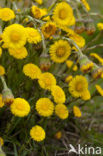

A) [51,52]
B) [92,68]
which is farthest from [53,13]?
[92,68]

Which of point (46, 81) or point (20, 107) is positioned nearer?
point (20, 107)

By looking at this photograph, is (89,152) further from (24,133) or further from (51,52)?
(51,52)

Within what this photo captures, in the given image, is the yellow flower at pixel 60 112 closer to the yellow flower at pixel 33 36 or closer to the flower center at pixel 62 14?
the yellow flower at pixel 33 36

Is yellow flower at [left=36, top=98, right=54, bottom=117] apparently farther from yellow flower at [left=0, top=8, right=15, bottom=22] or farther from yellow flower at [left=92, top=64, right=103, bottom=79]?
yellow flower at [left=0, top=8, right=15, bottom=22]

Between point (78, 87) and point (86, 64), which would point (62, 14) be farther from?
point (78, 87)

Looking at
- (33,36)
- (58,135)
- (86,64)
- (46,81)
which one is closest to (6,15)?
(33,36)

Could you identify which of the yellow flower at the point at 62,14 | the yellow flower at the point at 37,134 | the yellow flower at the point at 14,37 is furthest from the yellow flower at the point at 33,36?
the yellow flower at the point at 37,134
